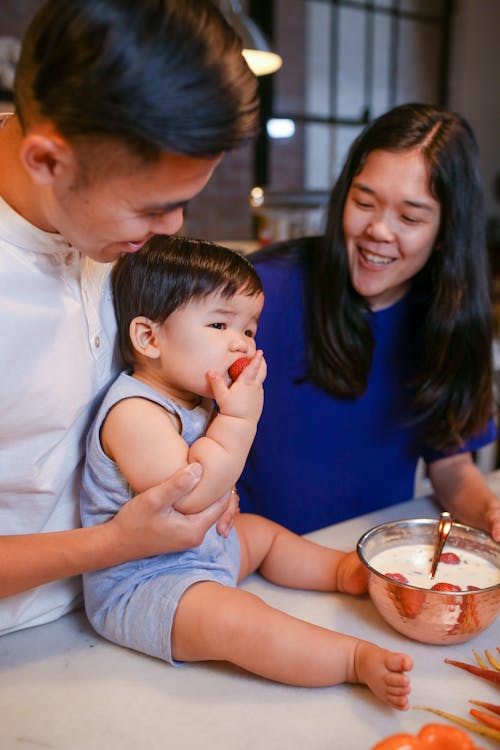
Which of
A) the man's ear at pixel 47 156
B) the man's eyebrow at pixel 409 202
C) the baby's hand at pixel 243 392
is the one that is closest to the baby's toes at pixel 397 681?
the baby's hand at pixel 243 392

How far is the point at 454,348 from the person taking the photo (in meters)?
1.56

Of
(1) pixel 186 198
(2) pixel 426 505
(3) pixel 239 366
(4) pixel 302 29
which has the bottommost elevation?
(2) pixel 426 505

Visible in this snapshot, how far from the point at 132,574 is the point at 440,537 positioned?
17.7 inches

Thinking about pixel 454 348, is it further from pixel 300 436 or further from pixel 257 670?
pixel 257 670

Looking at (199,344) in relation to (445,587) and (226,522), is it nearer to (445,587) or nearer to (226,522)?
(226,522)

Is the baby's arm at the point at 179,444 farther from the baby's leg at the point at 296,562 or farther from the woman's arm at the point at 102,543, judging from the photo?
the baby's leg at the point at 296,562

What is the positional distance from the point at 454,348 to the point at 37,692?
3.43 feet

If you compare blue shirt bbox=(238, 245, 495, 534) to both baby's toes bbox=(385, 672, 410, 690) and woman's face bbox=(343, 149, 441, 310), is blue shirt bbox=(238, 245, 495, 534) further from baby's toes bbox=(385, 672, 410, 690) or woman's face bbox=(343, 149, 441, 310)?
baby's toes bbox=(385, 672, 410, 690)

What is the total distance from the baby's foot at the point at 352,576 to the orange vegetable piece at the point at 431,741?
14.2 inches

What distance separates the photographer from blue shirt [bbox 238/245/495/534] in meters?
1.66

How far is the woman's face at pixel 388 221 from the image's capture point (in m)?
1.42

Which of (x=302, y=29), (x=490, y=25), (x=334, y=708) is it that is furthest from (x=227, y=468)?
(x=490, y=25)

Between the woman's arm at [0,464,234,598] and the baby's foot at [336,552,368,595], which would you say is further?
the baby's foot at [336,552,368,595]

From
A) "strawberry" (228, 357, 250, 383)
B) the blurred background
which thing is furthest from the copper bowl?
the blurred background
